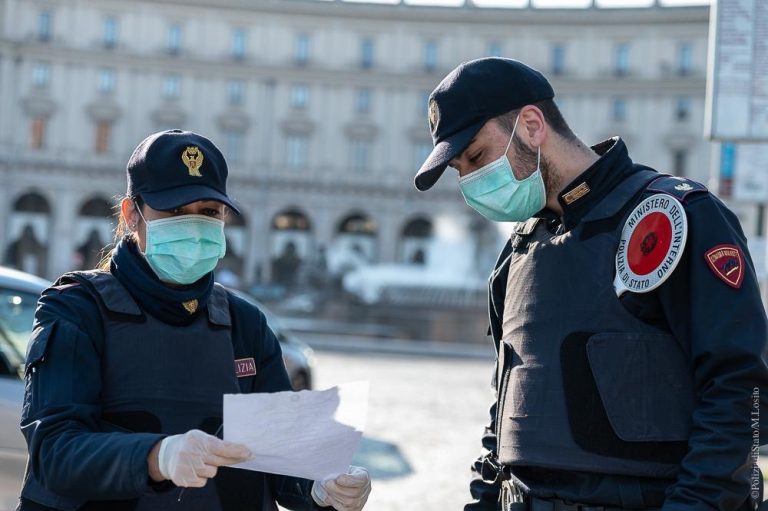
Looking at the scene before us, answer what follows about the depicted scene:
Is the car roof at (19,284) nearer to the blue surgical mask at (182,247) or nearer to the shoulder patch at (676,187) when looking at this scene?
the blue surgical mask at (182,247)

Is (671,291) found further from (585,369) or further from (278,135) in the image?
(278,135)

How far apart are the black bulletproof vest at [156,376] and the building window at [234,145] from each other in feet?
189

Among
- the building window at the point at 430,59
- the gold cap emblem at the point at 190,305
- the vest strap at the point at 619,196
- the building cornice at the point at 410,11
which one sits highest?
the building cornice at the point at 410,11

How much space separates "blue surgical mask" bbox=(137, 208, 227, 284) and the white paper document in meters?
0.65

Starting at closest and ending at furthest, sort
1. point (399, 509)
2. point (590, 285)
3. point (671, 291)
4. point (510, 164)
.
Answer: point (671, 291) < point (590, 285) < point (510, 164) < point (399, 509)

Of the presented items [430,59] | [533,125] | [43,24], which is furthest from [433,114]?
[43,24]

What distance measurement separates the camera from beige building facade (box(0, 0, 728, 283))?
2281 inches

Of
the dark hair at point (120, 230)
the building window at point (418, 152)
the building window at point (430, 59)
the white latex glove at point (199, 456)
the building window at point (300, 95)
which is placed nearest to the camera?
the white latex glove at point (199, 456)

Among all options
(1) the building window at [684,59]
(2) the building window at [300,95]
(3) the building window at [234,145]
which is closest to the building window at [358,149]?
(2) the building window at [300,95]

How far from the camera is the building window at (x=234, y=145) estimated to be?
59469mm

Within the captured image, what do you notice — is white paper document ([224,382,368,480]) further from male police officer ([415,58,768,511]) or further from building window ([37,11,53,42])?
building window ([37,11,53,42])

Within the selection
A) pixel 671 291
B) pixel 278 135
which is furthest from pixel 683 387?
pixel 278 135

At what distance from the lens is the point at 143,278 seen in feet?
7.97

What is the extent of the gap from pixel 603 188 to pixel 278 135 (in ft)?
192
